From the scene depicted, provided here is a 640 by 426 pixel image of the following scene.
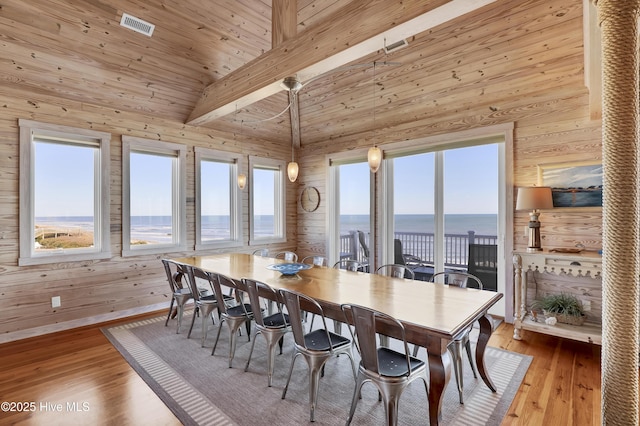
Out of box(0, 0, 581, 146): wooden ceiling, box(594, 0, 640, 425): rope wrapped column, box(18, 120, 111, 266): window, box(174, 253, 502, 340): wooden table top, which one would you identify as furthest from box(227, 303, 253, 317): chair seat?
box(0, 0, 581, 146): wooden ceiling

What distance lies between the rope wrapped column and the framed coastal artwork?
294 centimetres

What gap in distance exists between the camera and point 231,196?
5.60 metres

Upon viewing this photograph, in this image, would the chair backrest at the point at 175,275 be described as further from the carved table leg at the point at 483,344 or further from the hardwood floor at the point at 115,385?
the carved table leg at the point at 483,344

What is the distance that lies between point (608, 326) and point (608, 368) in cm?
15

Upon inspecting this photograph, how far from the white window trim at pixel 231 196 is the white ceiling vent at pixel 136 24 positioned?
1.84 meters

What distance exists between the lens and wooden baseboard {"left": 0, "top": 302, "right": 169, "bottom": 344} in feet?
11.7

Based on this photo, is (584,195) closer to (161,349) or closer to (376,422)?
(376,422)

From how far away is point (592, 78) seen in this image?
302 centimetres

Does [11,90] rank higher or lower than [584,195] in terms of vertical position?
higher

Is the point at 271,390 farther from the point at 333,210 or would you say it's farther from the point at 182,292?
the point at 333,210

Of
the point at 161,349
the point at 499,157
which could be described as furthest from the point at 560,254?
the point at 161,349

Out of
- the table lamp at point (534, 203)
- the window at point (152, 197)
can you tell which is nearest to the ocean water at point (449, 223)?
the table lamp at point (534, 203)

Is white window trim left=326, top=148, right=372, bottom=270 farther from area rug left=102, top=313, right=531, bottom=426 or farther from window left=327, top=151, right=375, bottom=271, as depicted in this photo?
area rug left=102, top=313, right=531, bottom=426

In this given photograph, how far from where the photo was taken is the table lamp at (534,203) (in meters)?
3.37
